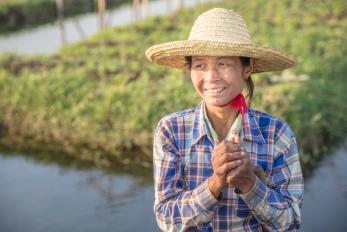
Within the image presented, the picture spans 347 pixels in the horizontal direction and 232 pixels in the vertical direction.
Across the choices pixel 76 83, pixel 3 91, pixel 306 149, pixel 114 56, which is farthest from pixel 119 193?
pixel 114 56

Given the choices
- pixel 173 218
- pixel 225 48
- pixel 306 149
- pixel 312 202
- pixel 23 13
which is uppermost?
pixel 23 13

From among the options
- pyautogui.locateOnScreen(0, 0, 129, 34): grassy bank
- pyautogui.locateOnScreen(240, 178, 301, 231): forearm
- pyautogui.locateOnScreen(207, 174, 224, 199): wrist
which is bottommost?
pyautogui.locateOnScreen(240, 178, 301, 231): forearm

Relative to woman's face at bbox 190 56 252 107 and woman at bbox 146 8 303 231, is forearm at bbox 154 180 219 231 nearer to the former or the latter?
woman at bbox 146 8 303 231

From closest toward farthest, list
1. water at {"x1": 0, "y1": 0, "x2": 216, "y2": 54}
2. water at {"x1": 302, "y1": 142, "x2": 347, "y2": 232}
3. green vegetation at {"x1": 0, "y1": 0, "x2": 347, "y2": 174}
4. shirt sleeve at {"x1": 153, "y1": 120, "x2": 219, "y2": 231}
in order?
shirt sleeve at {"x1": 153, "y1": 120, "x2": 219, "y2": 231}
water at {"x1": 302, "y1": 142, "x2": 347, "y2": 232}
green vegetation at {"x1": 0, "y1": 0, "x2": 347, "y2": 174}
water at {"x1": 0, "y1": 0, "x2": 216, "y2": 54}

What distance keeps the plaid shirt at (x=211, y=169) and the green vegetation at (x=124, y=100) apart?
3.26 m

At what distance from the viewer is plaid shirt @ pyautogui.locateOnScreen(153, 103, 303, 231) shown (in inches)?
60.0

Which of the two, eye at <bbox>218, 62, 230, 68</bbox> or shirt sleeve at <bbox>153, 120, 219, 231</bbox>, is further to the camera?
eye at <bbox>218, 62, 230, 68</bbox>

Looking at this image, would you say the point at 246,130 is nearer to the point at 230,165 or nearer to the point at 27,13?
the point at 230,165

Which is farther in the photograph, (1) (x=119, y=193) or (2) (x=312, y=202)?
(1) (x=119, y=193)

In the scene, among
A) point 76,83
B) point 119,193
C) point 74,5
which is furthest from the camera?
point 74,5

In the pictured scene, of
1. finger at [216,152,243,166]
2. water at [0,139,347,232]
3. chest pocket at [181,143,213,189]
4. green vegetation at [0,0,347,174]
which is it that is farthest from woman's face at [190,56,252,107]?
green vegetation at [0,0,347,174]

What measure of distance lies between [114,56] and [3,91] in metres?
2.46

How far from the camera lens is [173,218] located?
150cm

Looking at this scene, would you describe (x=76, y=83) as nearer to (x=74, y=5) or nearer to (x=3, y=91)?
(x=3, y=91)
